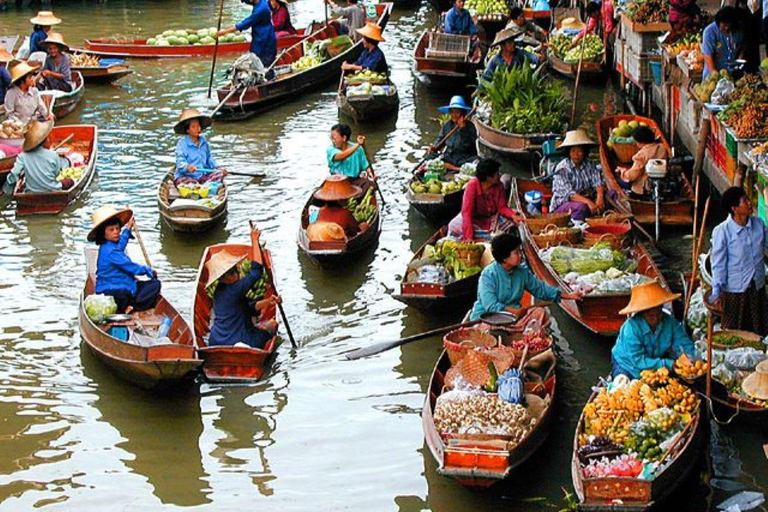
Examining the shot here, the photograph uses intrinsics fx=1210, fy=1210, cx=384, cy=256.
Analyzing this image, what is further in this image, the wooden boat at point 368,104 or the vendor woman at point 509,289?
the wooden boat at point 368,104

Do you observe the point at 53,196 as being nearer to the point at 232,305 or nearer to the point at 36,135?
the point at 36,135

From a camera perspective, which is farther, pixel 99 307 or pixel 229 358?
pixel 99 307

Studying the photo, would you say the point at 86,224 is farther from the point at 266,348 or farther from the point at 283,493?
the point at 283,493

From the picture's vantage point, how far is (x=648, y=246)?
11594 mm

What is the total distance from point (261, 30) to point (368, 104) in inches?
105

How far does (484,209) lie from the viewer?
438 inches

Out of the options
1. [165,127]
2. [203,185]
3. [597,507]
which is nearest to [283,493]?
[597,507]

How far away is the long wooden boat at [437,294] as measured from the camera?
10.0m

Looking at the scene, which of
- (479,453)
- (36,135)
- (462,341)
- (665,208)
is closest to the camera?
(479,453)

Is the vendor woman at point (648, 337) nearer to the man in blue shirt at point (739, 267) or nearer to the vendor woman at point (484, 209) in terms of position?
the man in blue shirt at point (739, 267)

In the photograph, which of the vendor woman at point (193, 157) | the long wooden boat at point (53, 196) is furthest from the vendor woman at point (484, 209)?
the long wooden boat at point (53, 196)

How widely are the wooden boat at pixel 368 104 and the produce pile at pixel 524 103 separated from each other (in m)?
2.30

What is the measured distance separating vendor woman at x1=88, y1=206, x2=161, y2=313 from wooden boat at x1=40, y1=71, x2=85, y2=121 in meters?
6.99

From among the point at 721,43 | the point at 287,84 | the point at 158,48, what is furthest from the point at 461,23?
the point at 721,43
